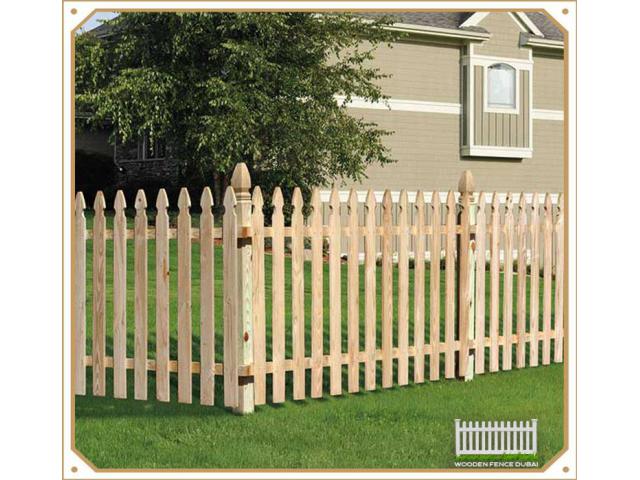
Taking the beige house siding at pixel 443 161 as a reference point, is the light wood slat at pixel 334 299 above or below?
below

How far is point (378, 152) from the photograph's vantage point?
20062 millimetres

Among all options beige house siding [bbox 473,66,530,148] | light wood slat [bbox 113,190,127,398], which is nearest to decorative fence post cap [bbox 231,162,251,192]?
light wood slat [bbox 113,190,127,398]

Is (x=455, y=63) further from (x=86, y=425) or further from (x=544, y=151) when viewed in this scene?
(x=86, y=425)

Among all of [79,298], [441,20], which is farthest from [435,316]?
[441,20]

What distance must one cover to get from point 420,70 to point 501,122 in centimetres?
297

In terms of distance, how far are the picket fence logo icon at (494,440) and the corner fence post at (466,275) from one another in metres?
2.30

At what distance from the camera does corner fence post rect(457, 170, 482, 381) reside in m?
8.85

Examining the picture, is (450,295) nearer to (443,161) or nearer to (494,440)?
(494,440)

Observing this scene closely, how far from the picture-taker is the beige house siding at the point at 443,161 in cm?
2214

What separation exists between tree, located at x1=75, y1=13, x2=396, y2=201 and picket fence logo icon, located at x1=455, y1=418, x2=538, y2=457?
12.4 meters

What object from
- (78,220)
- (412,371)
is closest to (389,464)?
(412,371)

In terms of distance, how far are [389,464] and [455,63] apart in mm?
18293

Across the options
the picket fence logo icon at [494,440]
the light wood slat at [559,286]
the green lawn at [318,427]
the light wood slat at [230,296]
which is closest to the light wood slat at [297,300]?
the green lawn at [318,427]

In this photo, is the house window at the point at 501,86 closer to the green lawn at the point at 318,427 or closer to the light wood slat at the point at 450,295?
the light wood slat at the point at 450,295
